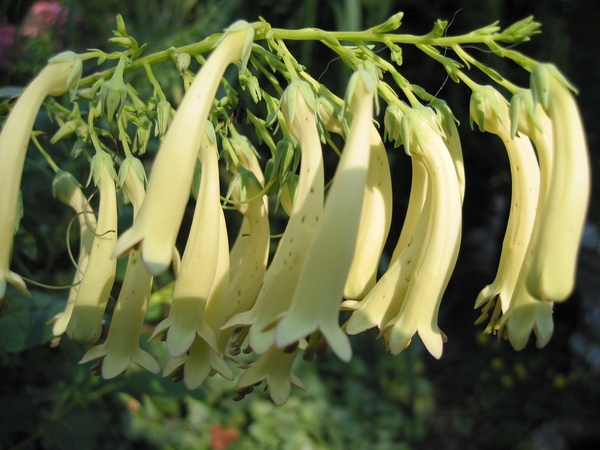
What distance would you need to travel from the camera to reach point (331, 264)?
1.30ft

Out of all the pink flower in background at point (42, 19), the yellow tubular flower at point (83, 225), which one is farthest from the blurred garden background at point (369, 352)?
the yellow tubular flower at point (83, 225)

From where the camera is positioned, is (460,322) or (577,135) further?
(460,322)

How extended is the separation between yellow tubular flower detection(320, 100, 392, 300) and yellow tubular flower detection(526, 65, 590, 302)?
16 cm

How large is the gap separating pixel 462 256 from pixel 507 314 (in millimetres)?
2014

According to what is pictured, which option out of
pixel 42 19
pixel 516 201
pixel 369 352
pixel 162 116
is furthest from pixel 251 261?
pixel 369 352

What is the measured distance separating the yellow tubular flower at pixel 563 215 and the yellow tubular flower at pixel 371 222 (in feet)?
0.52

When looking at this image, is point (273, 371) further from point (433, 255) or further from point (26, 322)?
point (26, 322)

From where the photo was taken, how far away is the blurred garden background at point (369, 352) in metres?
1.08

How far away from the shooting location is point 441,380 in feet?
7.29

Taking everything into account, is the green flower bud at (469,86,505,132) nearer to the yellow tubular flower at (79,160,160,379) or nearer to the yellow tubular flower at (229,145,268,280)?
the yellow tubular flower at (229,145,268,280)

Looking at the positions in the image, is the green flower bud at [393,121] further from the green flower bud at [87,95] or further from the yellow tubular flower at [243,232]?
the green flower bud at [87,95]

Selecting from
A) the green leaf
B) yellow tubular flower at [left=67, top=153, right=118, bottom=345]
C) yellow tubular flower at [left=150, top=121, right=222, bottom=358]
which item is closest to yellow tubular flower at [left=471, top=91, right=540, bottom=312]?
yellow tubular flower at [left=150, top=121, right=222, bottom=358]

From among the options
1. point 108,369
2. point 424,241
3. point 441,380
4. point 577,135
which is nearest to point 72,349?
point 108,369

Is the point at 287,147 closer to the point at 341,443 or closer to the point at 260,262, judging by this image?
the point at 260,262
